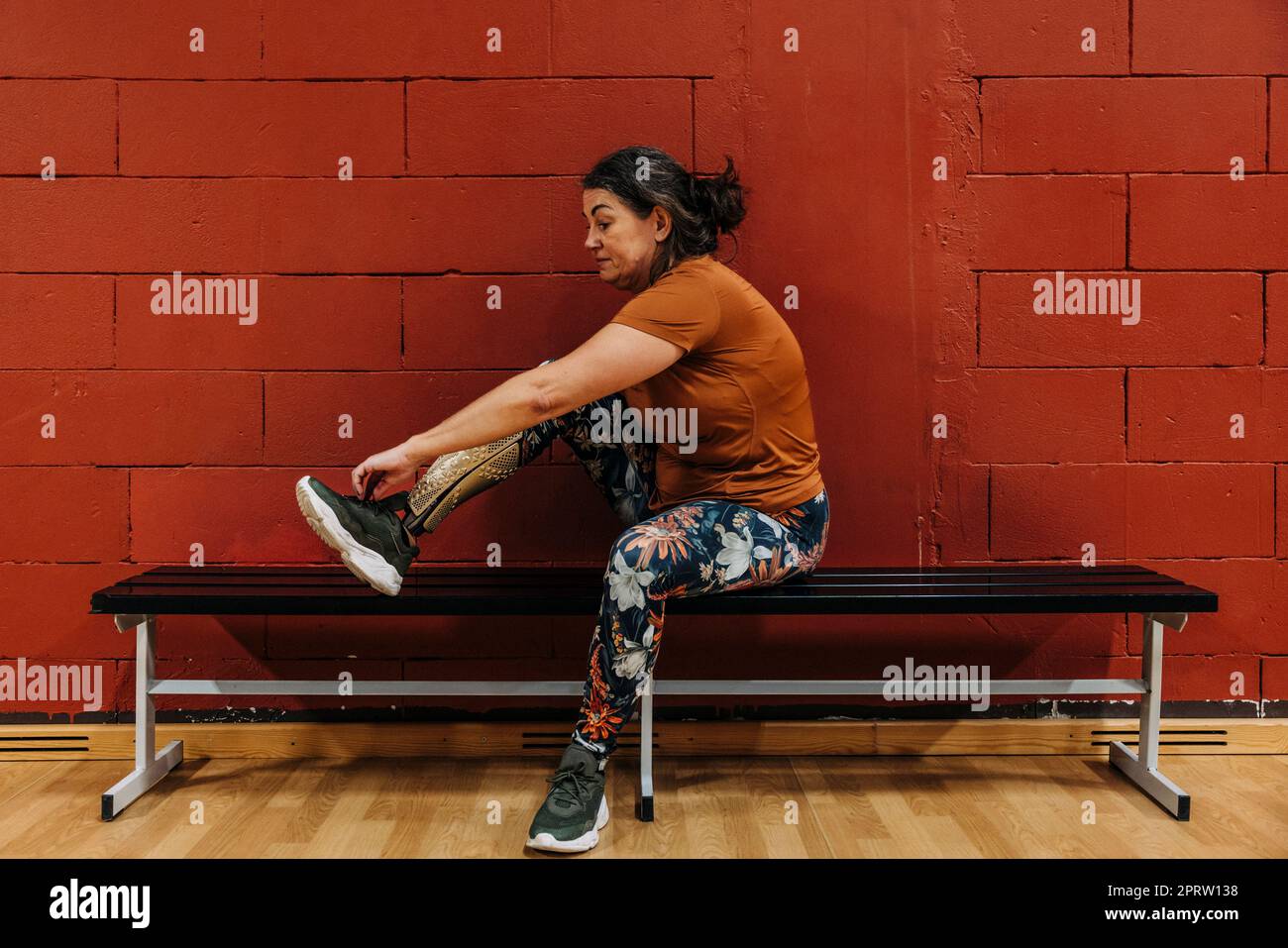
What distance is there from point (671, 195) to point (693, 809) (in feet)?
4.31

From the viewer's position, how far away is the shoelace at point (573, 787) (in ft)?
6.52

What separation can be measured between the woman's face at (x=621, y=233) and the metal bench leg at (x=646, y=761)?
0.87 meters

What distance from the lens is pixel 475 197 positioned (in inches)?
98.7

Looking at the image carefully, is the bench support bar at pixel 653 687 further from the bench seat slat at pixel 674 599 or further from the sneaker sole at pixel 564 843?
the sneaker sole at pixel 564 843

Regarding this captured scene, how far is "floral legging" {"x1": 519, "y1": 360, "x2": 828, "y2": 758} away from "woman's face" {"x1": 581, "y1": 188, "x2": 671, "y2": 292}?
286mm

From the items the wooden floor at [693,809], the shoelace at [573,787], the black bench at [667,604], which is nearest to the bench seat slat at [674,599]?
the black bench at [667,604]

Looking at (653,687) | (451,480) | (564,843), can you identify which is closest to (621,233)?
(451,480)

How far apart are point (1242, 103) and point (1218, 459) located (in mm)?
886

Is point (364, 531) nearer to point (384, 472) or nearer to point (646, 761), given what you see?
point (384, 472)

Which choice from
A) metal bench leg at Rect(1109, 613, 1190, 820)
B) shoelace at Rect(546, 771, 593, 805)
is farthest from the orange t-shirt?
metal bench leg at Rect(1109, 613, 1190, 820)

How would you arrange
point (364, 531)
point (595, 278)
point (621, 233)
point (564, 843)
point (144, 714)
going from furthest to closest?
point (595, 278)
point (144, 714)
point (621, 233)
point (364, 531)
point (564, 843)

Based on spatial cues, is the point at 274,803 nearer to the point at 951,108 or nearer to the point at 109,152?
the point at 109,152

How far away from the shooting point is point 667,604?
82.0 inches

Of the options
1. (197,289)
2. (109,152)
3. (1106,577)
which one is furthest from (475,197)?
(1106,577)
